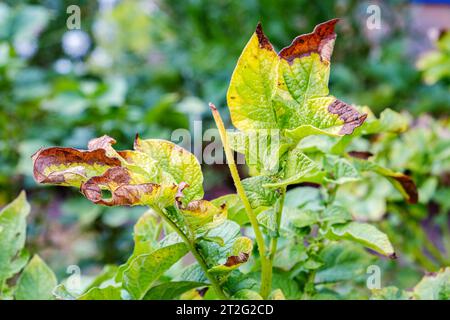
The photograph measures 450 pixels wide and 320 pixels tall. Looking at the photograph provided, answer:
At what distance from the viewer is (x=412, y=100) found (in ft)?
10.0

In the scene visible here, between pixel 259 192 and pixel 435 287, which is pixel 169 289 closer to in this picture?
pixel 259 192

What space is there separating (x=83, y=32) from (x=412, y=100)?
1.71 metres

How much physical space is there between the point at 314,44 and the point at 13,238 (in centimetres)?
30

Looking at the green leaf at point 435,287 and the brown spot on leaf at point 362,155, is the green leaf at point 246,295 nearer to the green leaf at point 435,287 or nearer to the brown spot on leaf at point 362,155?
the green leaf at point 435,287

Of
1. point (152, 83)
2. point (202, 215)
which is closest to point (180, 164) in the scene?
point (202, 215)

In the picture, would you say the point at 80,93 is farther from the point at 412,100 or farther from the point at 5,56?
the point at 412,100

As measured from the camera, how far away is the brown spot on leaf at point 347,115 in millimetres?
337

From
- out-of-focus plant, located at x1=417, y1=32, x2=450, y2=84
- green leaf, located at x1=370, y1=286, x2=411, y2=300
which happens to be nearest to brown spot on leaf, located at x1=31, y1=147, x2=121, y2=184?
green leaf, located at x1=370, y1=286, x2=411, y2=300

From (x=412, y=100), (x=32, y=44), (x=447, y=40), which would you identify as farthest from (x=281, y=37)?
(x=447, y=40)

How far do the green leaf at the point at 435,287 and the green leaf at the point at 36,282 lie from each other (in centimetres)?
30

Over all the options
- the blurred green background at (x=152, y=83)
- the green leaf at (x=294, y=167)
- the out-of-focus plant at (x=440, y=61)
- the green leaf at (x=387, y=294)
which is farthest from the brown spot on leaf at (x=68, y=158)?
the out-of-focus plant at (x=440, y=61)

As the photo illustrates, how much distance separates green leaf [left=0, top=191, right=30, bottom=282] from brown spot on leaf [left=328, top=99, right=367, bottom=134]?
28cm

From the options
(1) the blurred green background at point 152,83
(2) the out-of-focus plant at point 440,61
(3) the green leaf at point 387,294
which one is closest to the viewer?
(3) the green leaf at point 387,294
